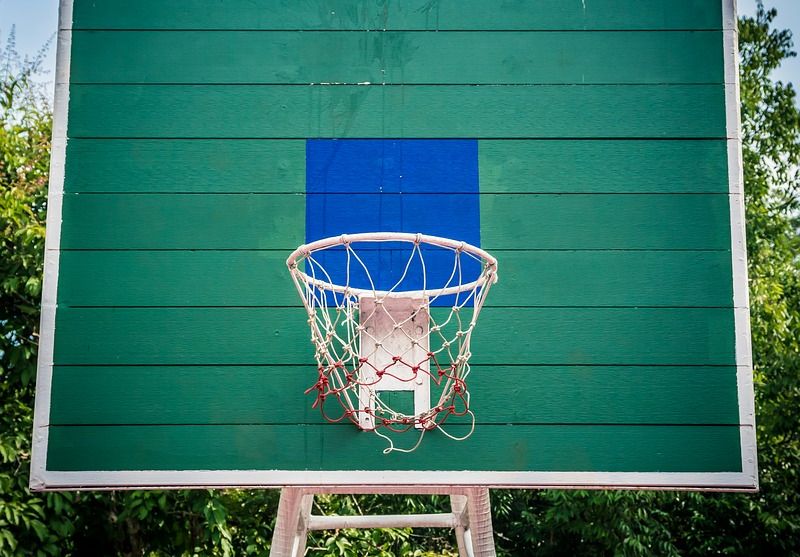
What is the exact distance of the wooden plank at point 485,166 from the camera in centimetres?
284

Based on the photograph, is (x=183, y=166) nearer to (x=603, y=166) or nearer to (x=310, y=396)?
(x=310, y=396)

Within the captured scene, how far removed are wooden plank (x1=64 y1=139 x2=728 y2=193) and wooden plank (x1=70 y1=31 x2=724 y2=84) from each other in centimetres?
22

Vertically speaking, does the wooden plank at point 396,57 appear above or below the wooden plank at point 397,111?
above

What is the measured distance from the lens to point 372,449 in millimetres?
2670

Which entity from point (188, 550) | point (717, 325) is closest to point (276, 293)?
point (717, 325)

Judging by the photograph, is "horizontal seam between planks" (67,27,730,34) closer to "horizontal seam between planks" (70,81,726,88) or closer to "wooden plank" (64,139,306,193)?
"horizontal seam between planks" (70,81,726,88)

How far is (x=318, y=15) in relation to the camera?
294 cm

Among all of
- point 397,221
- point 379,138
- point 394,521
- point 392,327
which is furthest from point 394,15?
point 394,521

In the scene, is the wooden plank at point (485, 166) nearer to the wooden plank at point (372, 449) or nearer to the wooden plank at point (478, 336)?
the wooden plank at point (478, 336)

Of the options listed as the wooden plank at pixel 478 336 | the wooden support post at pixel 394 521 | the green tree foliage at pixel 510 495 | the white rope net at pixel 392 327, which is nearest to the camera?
the white rope net at pixel 392 327

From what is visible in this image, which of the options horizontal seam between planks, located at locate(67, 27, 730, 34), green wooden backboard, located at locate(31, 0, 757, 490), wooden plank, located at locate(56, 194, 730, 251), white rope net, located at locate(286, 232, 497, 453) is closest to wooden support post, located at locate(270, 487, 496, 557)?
white rope net, located at locate(286, 232, 497, 453)

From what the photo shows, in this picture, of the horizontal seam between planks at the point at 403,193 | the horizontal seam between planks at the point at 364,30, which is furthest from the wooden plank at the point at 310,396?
the horizontal seam between planks at the point at 364,30

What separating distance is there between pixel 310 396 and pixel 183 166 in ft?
2.72

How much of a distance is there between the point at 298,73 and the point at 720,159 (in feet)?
4.48
